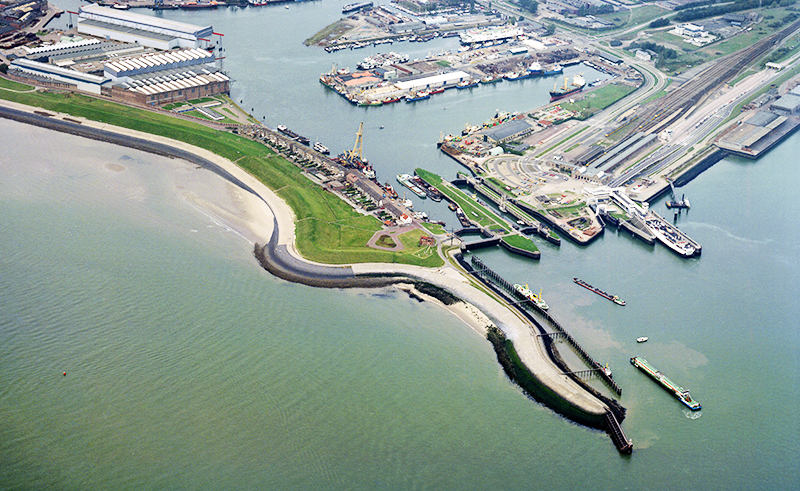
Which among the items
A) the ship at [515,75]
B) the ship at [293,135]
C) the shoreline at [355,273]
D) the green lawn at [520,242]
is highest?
the ship at [515,75]

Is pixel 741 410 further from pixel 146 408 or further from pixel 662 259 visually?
pixel 146 408

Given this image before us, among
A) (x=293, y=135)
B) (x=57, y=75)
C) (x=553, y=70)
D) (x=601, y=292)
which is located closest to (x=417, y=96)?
(x=293, y=135)

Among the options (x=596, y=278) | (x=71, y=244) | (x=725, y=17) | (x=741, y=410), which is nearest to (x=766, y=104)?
(x=725, y=17)

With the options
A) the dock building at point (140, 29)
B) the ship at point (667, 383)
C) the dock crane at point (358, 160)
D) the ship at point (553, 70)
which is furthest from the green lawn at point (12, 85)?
the ship at point (667, 383)

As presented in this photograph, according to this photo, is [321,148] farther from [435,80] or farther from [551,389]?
[551,389]

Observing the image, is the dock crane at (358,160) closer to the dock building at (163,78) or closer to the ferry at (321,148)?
the ferry at (321,148)

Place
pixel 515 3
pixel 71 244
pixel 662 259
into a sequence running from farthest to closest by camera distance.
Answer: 1. pixel 515 3
2. pixel 662 259
3. pixel 71 244
